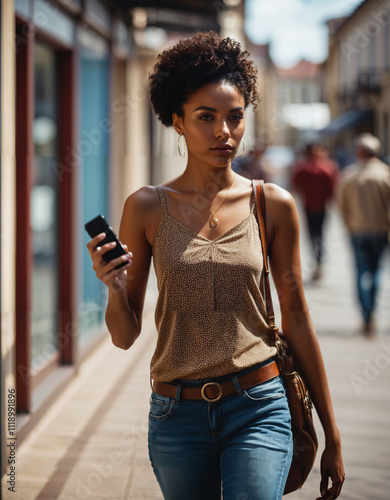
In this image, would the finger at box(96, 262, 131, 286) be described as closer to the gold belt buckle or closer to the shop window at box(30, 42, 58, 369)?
the gold belt buckle

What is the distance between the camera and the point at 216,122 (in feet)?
6.89

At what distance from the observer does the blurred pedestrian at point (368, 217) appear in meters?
7.86

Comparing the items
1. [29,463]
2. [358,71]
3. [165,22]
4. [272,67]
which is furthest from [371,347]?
[272,67]

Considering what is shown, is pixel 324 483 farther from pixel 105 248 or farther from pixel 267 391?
pixel 105 248

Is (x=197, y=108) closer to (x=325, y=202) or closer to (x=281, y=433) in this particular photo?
(x=281, y=433)

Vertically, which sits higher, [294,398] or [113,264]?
[113,264]

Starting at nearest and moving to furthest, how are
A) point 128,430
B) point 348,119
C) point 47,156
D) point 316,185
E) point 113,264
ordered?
point 113,264 < point 128,430 < point 47,156 < point 316,185 < point 348,119

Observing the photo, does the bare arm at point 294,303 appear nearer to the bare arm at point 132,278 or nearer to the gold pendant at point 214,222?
the gold pendant at point 214,222

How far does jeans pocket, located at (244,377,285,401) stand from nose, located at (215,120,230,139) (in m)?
0.69

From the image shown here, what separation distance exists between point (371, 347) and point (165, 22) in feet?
14.9

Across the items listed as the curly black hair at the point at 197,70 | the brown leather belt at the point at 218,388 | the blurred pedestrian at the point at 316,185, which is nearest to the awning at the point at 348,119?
the blurred pedestrian at the point at 316,185

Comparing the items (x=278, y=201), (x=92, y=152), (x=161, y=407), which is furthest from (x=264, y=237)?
(x=92, y=152)

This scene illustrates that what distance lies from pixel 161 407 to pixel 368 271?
6.20 metres

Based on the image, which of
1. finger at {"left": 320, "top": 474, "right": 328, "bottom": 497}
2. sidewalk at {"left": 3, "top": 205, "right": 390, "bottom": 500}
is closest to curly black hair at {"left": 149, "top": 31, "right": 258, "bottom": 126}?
finger at {"left": 320, "top": 474, "right": 328, "bottom": 497}
